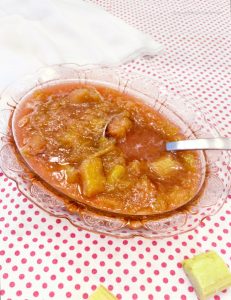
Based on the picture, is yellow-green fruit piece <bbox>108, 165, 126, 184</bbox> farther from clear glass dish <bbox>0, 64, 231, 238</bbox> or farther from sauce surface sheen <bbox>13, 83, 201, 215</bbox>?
clear glass dish <bbox>0, 64, 231, 238</bbox>

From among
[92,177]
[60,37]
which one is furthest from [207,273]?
[60,37]

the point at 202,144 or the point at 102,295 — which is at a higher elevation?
the point at 202,144

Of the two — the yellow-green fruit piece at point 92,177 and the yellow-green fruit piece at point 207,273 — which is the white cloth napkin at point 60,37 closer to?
the yellow-green fruit piece at point 92,177

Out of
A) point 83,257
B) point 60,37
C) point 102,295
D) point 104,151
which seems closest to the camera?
point 102,295

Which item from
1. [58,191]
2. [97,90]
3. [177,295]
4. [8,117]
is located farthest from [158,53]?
[177,295]

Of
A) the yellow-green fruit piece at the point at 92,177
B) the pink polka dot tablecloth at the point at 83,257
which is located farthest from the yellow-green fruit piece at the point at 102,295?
the yellow-green fruit piece at the point at 92,177

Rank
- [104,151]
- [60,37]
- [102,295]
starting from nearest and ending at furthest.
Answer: [102,295], [104,151], [60,37]

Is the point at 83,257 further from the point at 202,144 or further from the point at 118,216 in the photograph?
the point at 202,144

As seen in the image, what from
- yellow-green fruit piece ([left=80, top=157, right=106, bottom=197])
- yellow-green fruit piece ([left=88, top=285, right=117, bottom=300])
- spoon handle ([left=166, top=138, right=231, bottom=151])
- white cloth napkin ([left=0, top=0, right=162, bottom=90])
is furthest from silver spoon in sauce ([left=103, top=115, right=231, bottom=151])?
white cloth napkin ([left=0, top=0, right=162, bottom=90])
